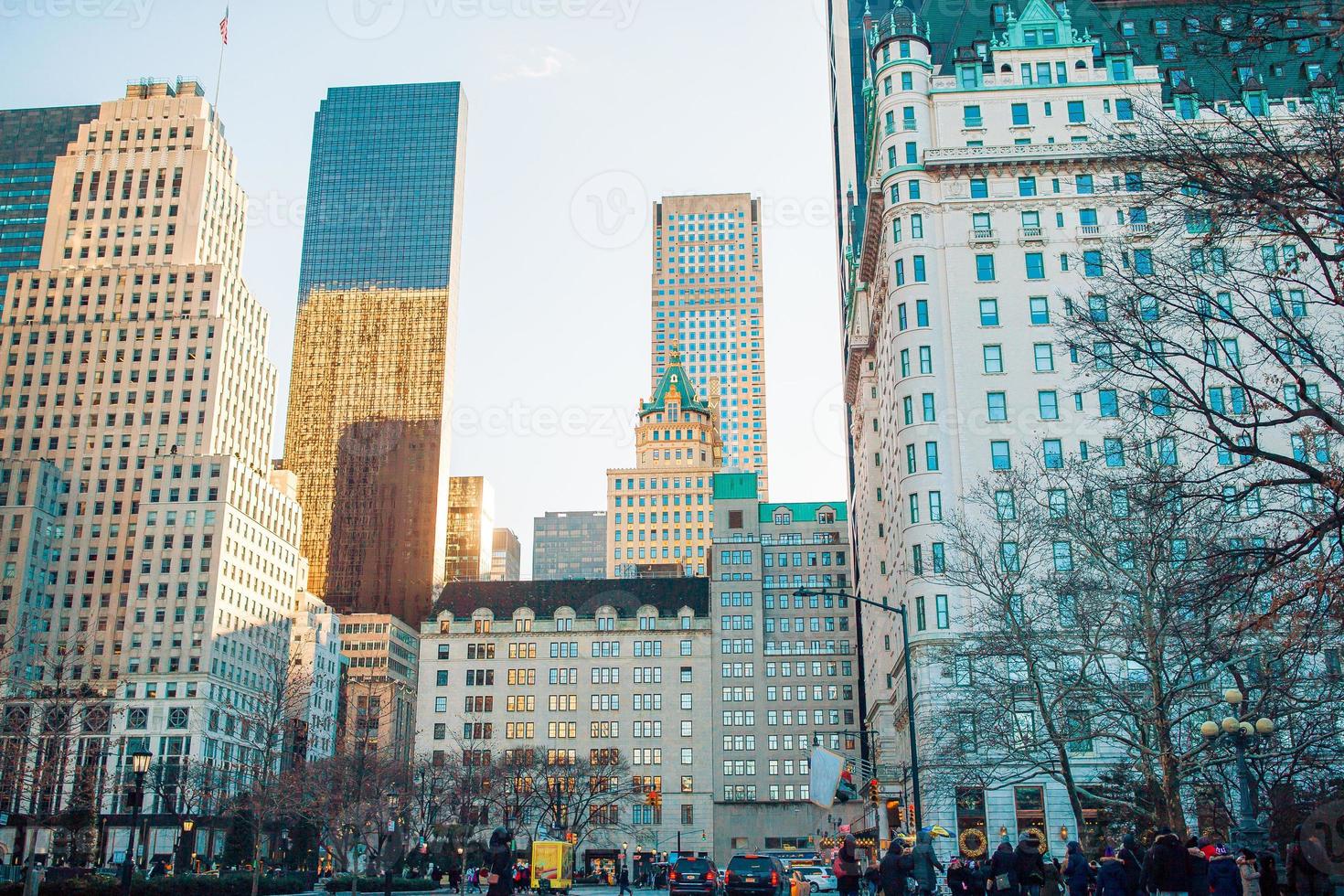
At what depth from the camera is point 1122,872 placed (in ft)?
70.8

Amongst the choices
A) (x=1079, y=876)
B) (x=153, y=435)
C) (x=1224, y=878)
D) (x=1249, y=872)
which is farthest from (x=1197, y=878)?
(x=153, y=435)

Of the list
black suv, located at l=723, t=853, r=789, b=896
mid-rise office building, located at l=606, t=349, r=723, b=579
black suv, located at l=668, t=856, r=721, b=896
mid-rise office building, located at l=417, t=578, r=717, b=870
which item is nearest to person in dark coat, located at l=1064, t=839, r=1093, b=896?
black suv, located at l=723, t=853, r=789, b=896

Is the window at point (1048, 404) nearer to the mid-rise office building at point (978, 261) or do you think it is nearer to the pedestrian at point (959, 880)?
the mid-rise office building at point (978, 261)

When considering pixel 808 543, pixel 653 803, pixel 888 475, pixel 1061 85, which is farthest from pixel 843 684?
pixel 1061 85

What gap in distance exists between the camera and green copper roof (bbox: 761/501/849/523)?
148 m

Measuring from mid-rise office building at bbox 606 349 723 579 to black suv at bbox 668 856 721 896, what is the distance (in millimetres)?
141021

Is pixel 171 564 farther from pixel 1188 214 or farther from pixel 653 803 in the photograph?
pixel 1188 214

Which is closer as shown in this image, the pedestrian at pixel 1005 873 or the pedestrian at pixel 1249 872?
the pedestrian at pixel 1249 872

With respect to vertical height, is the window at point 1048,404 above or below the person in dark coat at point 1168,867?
above

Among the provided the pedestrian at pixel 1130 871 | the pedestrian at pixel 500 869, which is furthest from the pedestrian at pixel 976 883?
the pedestrian at pixel 500 869

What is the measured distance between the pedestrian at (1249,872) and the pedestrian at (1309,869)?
744 millimetres

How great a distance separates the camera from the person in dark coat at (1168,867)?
67.6ft

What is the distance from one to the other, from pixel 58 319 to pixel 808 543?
95.0 m

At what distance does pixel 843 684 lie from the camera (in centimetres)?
13750
